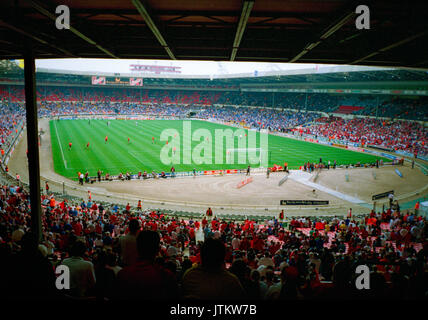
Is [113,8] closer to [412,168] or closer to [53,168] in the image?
[53,168]

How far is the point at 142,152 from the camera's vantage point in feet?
135

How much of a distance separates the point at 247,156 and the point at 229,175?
384 inches

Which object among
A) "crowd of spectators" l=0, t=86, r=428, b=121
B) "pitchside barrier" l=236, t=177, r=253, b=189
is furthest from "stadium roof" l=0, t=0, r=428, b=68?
"crowd of spectators" l=0, t=86, r=428, b=121

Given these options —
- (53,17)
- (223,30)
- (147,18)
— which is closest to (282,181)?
(223,30)

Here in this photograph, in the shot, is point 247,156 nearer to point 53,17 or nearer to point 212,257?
point 53,17

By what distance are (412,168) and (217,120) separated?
167ft

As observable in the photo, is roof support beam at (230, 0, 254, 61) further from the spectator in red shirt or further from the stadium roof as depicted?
the spectator in red shirt

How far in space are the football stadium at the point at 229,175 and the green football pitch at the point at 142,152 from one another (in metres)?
0.34

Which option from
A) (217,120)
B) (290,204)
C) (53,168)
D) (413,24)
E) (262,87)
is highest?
(262,87)

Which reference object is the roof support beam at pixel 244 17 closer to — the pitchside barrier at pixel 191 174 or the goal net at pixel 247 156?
the pitchside barrier at pixel 191 174

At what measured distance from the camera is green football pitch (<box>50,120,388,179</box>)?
3422 cm

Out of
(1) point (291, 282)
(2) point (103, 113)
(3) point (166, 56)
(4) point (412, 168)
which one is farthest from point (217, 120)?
(1) point (291, 282)

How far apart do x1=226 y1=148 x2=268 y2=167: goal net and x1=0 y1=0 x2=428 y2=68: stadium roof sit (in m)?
27.3

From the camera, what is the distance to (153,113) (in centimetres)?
9175
